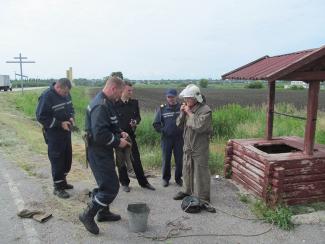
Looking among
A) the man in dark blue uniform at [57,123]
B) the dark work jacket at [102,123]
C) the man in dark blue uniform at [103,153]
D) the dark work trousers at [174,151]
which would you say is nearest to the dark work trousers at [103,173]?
the man in dark blue uniform at [103,153]

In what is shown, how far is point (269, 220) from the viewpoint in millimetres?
5508

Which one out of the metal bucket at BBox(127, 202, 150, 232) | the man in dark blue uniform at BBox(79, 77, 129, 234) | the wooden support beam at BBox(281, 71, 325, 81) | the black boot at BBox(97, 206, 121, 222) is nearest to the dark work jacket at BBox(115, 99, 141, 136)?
the man in dark blue uniform at BBox(79, 77, 129, 234)

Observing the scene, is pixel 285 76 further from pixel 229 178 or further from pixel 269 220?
pixel 229 178

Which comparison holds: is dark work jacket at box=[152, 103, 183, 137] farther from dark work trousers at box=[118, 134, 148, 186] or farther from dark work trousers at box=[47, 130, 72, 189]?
dark work trousers at box=[47, 130, 72, 189]

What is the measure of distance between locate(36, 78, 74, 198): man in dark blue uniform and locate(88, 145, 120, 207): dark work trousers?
1.60 metres

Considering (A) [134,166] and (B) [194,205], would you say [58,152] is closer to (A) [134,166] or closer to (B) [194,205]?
(A) [134,166]

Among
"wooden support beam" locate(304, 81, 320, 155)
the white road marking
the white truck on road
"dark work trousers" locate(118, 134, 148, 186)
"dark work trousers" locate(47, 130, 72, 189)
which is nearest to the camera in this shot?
the white road marking

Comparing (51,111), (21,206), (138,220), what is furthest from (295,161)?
(21,206)

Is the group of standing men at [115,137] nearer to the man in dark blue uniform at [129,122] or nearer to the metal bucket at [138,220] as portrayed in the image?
the man in dark blue uniform at [129,122]

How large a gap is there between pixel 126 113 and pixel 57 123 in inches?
46.7

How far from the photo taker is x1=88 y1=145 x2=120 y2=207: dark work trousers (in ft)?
16.3

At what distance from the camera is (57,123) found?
20.7 feet

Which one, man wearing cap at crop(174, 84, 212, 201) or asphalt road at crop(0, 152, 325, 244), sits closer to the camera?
asphalt road at crop(0, 152, 325, 244)

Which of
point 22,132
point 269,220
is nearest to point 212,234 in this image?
point 269,220
